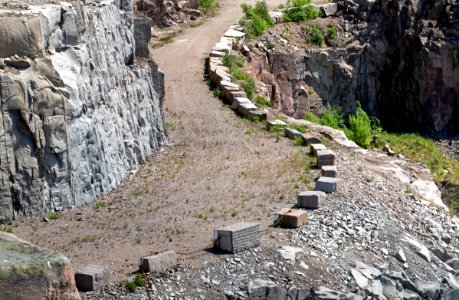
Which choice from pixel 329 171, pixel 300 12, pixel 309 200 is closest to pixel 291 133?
pixel 329 171

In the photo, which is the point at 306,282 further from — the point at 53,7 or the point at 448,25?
the point at 448,25

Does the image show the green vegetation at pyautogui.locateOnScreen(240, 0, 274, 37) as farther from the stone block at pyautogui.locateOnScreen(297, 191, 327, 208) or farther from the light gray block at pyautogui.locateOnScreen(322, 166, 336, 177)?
the stone block at pyautogui.locateOnScreen(297, 191, 327, 208)

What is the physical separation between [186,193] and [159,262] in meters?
4.12

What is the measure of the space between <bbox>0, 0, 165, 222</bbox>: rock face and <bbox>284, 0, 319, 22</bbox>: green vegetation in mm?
13548

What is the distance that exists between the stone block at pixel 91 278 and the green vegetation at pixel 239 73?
500 inches

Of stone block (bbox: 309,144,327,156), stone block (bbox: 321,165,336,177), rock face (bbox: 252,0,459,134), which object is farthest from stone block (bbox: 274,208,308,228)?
rock face (bbox: 252,0,459,134)

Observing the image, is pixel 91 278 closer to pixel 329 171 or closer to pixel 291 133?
pixel 329 171

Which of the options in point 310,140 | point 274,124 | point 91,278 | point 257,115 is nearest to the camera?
point 91,278

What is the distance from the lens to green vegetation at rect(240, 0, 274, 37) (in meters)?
31.8

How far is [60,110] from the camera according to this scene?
56.5ft

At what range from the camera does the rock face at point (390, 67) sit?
107 ft

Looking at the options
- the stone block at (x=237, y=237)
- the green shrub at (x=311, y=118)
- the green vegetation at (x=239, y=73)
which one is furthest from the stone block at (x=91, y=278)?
the green shrub at (x=311, y=118)

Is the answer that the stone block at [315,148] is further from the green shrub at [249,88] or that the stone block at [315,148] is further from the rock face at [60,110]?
the green shrub at [249,88]

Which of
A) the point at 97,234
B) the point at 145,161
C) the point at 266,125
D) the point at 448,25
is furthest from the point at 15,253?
the point at 448,25
